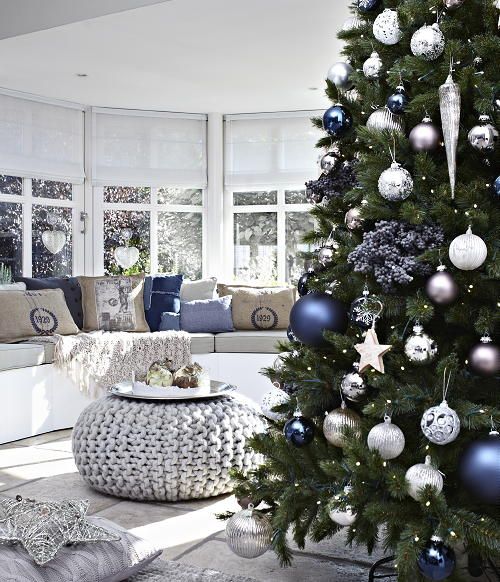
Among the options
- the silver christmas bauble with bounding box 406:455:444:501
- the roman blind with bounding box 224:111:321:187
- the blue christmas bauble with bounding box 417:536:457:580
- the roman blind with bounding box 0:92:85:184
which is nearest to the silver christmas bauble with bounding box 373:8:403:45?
the silver christmas bauble with bounding box 406:455:444:501

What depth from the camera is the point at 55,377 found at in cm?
511

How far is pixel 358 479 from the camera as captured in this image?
2.02 metres

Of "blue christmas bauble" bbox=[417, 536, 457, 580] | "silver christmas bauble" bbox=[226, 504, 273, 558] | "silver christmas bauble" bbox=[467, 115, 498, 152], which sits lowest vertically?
"silver christmas bauble" bbox=[226, 504, 273, 558]

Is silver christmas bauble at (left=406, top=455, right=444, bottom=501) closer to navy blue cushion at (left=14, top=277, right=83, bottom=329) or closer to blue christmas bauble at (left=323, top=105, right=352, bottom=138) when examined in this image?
blue christmas bauble at (left=323, top=105, right=352, bottom=138)

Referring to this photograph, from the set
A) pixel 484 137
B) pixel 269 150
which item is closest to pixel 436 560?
pixel 484 137

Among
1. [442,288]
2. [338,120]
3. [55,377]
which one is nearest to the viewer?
[442,288]

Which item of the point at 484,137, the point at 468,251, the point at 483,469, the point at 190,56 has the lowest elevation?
the point at 483,469

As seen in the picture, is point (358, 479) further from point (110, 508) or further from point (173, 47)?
point (173, 47)

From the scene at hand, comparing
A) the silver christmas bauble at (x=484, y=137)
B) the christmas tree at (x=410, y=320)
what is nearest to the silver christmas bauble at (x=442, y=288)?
the christmas tree at (x=410, y=320)

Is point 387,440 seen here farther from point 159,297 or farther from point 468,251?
point 159,297

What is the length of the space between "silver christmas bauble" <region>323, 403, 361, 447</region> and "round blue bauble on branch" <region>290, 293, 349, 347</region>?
212mm

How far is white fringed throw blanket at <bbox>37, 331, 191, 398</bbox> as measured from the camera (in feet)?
17.0

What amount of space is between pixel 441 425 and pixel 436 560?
315mm

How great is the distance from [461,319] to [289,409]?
64 cm
